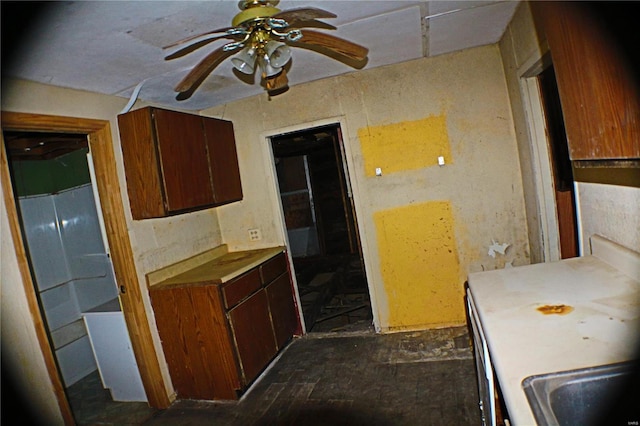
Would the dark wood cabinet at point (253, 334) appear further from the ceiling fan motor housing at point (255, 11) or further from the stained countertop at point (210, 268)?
the ceiling fan motor housing at point (255, 11)

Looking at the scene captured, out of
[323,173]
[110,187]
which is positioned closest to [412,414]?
[110,187]

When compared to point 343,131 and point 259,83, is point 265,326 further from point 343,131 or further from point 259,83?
point 259,83

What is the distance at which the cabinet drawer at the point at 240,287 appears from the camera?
2488 mm

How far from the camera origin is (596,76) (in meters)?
0.94

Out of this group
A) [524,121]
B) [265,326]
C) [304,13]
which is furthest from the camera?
[265,326]

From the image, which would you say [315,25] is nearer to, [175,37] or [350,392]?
[175,37]

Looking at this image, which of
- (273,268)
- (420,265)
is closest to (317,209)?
(273,268)

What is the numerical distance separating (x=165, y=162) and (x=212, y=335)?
125 centimetres

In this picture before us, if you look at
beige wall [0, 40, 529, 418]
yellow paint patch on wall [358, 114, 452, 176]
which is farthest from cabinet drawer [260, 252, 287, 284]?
yellow paint patch on wall [358, 114, 452, 176]

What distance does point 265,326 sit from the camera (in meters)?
2.88

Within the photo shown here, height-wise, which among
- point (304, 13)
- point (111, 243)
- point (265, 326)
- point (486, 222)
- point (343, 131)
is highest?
point (304, 13)

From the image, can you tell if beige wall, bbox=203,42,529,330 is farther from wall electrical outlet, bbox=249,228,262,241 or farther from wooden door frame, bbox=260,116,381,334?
wall electrical outlet, bbox=249,228,262,241

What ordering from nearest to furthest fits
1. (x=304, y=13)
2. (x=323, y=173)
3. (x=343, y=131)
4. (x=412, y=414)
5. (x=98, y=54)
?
(x=304, y=13)
(x=98, y=54)
(x=412, y=414)
(x=343, y=131)
(x=323, y=173)

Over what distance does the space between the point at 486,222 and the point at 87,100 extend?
3.07 metres
